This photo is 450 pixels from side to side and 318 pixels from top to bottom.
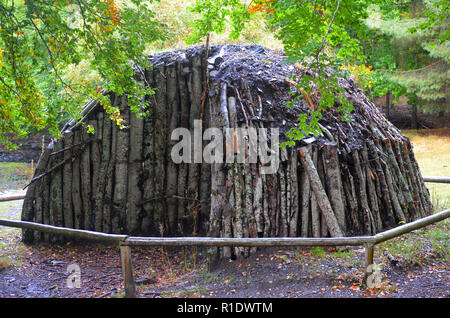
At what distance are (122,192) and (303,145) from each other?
3183 millimetres

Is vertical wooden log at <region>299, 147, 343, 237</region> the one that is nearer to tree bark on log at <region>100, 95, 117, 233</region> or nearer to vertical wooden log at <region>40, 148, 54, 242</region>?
tree bark on log at <region>100, 95, 117, 233</region>

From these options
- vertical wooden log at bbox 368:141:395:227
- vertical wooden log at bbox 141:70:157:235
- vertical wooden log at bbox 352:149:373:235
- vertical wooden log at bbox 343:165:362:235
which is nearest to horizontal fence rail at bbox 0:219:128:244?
vertical wooden log at bbox 141:70:157:235

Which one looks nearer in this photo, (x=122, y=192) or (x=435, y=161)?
(x=122, y=192)

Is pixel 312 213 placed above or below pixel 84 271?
above

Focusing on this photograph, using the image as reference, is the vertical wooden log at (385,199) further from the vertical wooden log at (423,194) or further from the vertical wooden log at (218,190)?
the vertical wooden log at (218,190)

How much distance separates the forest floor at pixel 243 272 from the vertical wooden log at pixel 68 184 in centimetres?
44

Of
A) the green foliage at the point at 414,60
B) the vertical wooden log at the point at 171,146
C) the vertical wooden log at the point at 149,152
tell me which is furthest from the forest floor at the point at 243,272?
the green foliage at the point at 414,60

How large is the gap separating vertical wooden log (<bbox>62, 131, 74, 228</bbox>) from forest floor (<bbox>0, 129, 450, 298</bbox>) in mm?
438

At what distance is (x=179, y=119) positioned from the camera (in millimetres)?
6621

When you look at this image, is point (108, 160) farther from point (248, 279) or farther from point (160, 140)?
point (248, 279)

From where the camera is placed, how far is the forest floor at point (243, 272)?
4.15 metres

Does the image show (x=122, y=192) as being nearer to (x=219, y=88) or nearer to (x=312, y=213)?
(x=219, y=88)

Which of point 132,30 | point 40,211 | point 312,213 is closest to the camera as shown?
point 132,30
